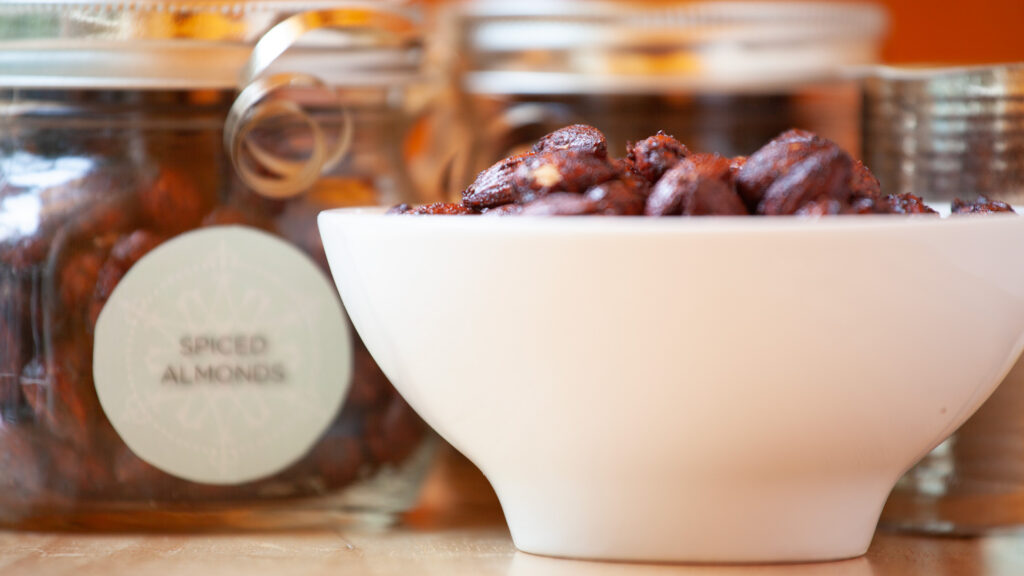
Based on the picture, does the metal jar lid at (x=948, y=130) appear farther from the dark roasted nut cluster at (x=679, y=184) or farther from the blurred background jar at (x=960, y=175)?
the dark roasted nut cluster at (x=679, y=184)

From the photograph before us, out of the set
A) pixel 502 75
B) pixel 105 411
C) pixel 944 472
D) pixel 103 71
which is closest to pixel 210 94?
pixel 103 71

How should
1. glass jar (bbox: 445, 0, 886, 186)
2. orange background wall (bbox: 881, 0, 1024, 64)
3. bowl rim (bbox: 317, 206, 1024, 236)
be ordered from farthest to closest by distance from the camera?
orange background wall (bbox: 881, 0, 1024, 64)
glass jar (bbox: 445, 0, 886, 186)
bowl rim (bbox: 317, 206, 1024, 236)

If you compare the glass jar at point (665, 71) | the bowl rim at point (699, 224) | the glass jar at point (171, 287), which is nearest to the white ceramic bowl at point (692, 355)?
the bowl rim at point (699, 224)

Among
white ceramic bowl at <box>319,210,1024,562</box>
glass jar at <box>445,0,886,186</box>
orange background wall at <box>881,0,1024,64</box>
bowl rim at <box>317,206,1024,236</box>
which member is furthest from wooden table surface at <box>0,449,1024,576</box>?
orange background wall at <box>881,0,1024,64</box>

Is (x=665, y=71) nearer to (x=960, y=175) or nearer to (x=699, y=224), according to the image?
(x=960, y=175)

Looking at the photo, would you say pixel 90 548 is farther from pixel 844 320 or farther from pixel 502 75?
pixel 502 75

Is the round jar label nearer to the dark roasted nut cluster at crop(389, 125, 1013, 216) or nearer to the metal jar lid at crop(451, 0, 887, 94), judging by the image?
the dark roasted nut cluster at crop(389, 125, 1013, 216)
